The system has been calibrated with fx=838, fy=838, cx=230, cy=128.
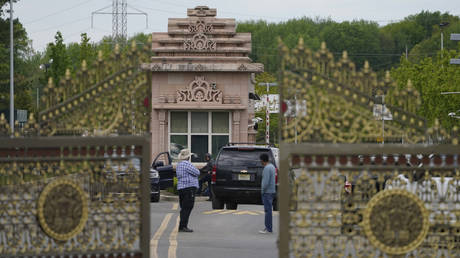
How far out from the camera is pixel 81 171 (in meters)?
10.2

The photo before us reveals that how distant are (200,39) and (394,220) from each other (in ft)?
95.7

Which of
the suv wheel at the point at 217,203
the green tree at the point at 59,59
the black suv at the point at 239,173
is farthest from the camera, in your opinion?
the green tree at the point at 59,59

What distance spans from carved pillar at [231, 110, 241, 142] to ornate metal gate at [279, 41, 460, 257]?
27.2 m

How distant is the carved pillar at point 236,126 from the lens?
3728cm

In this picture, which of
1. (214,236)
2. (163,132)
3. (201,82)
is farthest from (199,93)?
(214,236)

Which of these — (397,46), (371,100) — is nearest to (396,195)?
(371,100)

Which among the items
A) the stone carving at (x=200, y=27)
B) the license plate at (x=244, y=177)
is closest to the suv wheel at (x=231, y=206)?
the license plate at (x=244, y=177)

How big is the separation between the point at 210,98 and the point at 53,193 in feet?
91.2

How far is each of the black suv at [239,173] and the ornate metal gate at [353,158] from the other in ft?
42.2

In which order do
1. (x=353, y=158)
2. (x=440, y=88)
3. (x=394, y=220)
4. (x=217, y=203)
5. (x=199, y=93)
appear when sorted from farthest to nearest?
(x=440, y=88), (x=199, y=93), (x=217, y=203), (x=353, y=158), (x=394, y=220)

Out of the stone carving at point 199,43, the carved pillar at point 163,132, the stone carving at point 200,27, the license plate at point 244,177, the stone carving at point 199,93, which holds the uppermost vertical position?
the stone carving at point 200,27

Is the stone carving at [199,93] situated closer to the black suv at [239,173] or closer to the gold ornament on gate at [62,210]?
the black suv at [239,173]

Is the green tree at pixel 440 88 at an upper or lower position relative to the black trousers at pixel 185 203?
upper

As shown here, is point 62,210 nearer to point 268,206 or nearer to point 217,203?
point 268,206
